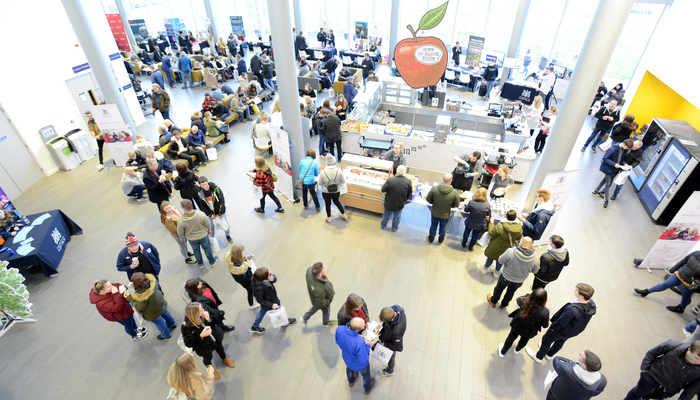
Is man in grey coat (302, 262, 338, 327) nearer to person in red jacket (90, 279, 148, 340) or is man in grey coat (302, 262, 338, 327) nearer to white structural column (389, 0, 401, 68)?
person in red jacket (90, 279, 148, 340)

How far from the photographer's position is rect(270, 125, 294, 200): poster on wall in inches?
261

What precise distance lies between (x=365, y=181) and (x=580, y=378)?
454cm

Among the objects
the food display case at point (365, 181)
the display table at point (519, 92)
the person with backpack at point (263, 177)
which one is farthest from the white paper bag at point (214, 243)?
the display table at point (519, 92)

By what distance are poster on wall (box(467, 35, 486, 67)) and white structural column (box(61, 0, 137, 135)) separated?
12.5 m

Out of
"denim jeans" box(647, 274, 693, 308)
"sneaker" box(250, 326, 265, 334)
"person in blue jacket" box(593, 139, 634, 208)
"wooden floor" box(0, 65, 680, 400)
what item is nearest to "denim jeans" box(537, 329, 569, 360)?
"wooden floor" box(0, 65, 680, 400)

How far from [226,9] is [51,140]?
14294mm

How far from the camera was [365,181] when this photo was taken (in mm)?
6738

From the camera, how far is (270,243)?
6391mm

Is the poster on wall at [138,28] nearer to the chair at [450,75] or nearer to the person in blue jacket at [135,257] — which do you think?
the chair at [450,75]

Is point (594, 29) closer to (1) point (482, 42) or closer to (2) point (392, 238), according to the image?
(2) point (392, 238)

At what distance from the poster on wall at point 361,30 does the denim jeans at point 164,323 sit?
1491cm

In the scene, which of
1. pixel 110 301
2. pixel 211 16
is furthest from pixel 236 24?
pixel 110 301

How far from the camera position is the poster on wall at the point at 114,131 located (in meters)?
8.39

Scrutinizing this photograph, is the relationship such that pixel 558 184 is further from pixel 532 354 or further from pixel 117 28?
pixel 117 28
